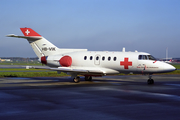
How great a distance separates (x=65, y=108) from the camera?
1080 centimetres

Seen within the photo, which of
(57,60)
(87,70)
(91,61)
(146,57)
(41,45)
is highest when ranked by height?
(41,45)

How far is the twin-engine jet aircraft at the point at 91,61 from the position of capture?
914 inches

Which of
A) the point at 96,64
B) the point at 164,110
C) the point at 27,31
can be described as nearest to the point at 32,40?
the point at 27,31

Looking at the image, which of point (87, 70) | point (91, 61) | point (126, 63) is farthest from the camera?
point (91, 61)

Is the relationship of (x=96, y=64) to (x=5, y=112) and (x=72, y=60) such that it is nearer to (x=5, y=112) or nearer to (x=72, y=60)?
(x=72, y=60)

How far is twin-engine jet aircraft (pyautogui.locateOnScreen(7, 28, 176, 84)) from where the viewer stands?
2320cm

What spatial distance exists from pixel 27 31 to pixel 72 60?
19.2ft

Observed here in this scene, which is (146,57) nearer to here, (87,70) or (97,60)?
(97,60)

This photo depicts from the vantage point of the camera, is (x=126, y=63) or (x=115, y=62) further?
(x=115, y=62)

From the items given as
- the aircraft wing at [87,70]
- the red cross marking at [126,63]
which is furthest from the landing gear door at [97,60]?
the red cross marking at [126,63]

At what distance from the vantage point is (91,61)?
25.3 m

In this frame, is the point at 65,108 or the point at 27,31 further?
the point at 27,31

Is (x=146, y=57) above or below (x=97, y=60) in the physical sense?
above

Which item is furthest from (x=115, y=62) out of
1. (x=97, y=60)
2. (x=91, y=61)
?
(x=91, y=61)
